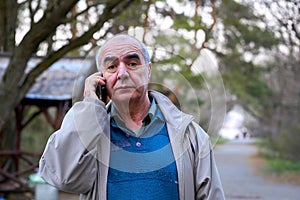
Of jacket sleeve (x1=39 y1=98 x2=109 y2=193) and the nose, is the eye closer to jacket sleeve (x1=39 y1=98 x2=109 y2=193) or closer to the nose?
the nose

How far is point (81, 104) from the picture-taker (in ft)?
7.50

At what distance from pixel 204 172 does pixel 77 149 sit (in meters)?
0.52

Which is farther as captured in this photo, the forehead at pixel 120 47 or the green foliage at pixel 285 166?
the green foliage at pixel 285 166

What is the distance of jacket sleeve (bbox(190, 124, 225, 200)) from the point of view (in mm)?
2271

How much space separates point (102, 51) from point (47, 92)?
Result: 12166mm

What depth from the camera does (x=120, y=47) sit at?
235 centimetres

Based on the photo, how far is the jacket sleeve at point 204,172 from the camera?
227 centimetres

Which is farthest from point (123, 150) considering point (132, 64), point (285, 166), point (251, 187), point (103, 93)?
point (285, 166)

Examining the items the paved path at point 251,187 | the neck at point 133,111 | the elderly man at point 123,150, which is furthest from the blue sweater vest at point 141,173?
the paved path at point 251,187

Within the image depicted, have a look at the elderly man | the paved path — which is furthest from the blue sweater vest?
the paved path

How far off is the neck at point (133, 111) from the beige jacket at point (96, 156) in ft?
0.27

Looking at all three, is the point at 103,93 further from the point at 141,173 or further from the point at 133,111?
the point at 141,173

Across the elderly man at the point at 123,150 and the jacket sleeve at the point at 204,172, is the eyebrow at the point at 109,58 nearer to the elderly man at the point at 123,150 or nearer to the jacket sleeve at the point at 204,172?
the elderly man at the point at 123,150

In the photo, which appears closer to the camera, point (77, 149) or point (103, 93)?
point (77, 149)
